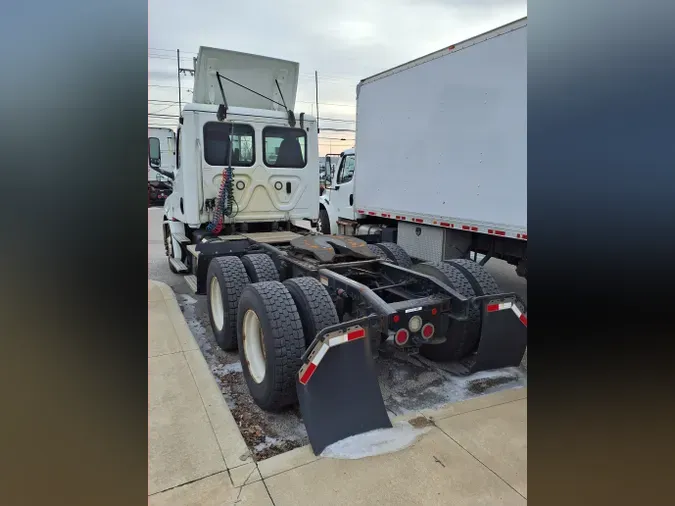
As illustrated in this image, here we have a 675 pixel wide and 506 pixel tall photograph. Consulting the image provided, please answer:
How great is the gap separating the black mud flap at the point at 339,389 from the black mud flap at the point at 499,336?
4.26ft

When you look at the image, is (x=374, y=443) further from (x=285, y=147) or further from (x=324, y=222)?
(x=324, y=222)

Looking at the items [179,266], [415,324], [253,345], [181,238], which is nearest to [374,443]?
→ [415,324]

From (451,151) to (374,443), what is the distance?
484 centimetres

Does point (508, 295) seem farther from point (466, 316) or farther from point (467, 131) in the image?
point (467, 131)

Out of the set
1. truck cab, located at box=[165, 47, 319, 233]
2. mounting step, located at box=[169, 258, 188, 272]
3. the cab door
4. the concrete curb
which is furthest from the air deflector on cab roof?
the concrete curb

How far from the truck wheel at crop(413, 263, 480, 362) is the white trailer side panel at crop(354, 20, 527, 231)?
1962mm

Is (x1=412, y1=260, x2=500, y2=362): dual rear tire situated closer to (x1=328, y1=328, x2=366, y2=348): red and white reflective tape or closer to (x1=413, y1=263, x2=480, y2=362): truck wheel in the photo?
(x1=413, y1=263, x2=480, y2=362): truck wheel

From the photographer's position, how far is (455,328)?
411 centimetres

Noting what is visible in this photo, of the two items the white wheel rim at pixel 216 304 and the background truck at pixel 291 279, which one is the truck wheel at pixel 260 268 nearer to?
the background truck at pixel 291 279

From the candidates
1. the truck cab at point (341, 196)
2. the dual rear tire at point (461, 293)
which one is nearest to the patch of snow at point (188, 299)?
the dual rear tire at point (461, 293)

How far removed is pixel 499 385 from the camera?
163 inches

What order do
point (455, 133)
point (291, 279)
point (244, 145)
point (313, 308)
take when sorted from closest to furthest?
point (313, 308) → point (291, 279) → point (455, 133) → point (244, 145)
